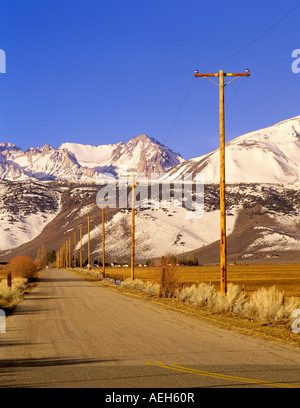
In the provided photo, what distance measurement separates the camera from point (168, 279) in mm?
35031

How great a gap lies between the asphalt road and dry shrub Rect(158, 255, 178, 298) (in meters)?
11.6

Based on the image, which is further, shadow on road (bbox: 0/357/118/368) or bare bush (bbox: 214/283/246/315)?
bare bush (bbox: 214/283/246/315)

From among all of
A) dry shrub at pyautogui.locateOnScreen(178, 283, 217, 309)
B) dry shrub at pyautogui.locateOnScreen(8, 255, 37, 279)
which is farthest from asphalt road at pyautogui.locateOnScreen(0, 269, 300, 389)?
dry shrub at pyautogui.locateOnScreen(8, 255, 37, 279)

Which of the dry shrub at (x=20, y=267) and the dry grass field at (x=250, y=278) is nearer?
the dry grass field at (x=250, y=278)

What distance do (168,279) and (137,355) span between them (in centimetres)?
2127

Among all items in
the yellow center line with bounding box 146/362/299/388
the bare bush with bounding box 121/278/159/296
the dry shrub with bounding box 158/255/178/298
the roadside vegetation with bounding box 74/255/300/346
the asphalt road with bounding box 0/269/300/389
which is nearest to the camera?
the yellow center line with bounding box 146/362/299/388

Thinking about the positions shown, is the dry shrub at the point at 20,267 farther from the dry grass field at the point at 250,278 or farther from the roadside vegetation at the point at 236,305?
the roadside vegetation at the point at 236,305

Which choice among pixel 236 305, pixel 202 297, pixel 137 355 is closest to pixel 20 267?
pixel 202 297

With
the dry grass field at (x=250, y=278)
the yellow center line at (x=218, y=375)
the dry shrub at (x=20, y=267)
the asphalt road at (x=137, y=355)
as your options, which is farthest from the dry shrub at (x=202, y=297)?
the dry shrub at (x=20, y=267)

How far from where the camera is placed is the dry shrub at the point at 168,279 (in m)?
35.0

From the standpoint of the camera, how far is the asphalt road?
35.0 feet

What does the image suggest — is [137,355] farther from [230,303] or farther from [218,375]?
[230,303]

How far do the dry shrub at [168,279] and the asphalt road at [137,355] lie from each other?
11.6 m

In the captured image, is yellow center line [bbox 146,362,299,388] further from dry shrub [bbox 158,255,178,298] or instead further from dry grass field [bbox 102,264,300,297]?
dry grass field [bbox 102,264,300,297]
